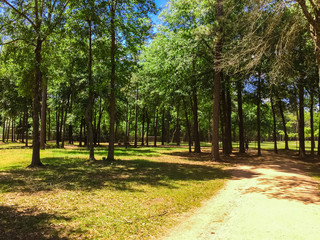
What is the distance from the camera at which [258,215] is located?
227 inches

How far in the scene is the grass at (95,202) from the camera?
4.75 meters

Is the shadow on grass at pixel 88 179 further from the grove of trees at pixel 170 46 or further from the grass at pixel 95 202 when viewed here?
the grove of trees at pixel 170 46

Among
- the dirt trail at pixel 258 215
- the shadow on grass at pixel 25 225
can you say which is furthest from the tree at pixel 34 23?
the dirt trail at pixel 258 215

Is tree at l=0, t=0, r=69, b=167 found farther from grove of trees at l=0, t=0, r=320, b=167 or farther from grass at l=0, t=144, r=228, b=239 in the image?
grass at l=0, t=144, r=228, b=239

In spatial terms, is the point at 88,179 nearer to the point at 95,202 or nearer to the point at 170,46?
the point at 95,202

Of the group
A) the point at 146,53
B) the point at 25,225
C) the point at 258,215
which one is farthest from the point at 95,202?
the point at 146,53

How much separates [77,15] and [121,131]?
44.2 meters

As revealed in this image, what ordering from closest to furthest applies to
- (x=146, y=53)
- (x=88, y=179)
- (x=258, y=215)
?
1. (x=258, y=215)
2. (x=88, y=179)
3. (x=146, y=53)

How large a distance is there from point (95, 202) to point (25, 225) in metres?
2.06

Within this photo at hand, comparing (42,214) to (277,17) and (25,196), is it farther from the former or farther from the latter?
(277,17)

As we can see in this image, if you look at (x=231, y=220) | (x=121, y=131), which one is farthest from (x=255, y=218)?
(x=121, y=131)

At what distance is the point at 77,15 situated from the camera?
13.1m

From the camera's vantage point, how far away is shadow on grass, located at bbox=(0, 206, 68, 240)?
172 inches

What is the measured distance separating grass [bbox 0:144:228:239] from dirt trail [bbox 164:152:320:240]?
53 cm
